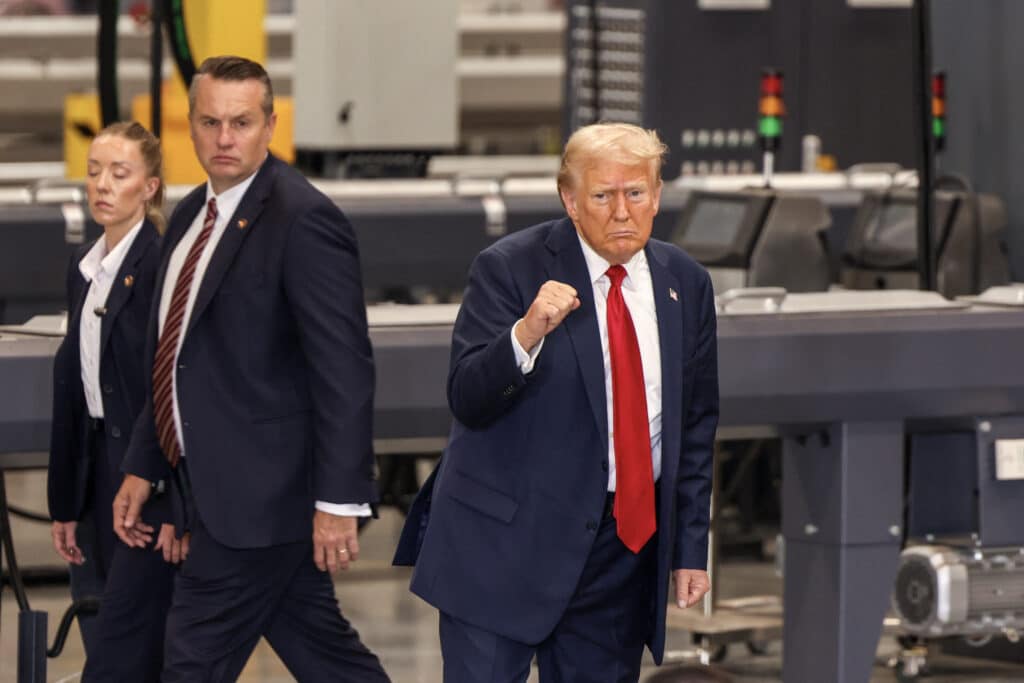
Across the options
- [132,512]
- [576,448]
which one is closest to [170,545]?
[132,512]

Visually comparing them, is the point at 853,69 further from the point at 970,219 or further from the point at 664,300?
the point at 664,300

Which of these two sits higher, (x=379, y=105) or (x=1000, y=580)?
(x=379, y=105)

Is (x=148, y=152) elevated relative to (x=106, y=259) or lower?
elevated

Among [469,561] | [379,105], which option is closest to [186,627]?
[469,561]

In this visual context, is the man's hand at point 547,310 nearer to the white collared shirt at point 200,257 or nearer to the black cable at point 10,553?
the white collared shirt at point 200,257

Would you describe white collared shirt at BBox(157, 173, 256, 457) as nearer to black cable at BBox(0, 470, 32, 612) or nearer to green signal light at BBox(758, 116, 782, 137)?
black cable at BBox(0, 470, 32, 612)

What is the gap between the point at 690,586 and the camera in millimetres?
3500

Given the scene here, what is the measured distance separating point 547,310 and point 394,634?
3.06 metres

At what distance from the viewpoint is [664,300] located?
346 cm

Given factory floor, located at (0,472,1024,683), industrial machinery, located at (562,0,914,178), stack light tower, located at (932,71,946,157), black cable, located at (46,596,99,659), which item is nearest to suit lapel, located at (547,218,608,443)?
black cable, located at (46,596,99,659)

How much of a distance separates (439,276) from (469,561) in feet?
10.4

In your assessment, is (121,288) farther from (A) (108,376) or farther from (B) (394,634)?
(B) (394,634)

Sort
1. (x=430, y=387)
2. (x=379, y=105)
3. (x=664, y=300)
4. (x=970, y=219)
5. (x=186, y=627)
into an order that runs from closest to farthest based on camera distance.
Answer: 1. (x=664, y=300)
2. (x=186, y=627)
3. (x=430, y=387)
4. (x=970, y=219)
5. (x=379, y=105)

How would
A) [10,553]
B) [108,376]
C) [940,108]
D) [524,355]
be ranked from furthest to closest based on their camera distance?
[940,108]
[10,553]
[108,376]
[524,355]
